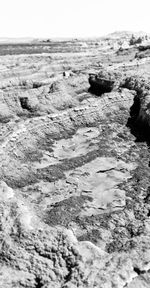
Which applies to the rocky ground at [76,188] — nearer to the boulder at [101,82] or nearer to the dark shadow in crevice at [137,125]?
the dark shadow in crevice at [137,125]

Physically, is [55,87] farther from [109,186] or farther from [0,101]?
[109,186]

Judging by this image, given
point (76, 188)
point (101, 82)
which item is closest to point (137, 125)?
point (76, 188)

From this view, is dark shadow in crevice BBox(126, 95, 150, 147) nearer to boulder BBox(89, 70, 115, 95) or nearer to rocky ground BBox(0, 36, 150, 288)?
rocky ground BBox(0, 36, 150, 288)

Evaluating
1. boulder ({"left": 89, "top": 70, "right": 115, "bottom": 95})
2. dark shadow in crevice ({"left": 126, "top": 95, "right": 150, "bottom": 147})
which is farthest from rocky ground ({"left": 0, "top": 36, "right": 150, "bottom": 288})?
boulder ({"left": 89, "top": 70, "right": 115, "bottom": 95})

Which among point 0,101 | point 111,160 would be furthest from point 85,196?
point 0,101

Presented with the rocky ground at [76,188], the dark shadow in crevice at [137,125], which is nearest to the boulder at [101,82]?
the rocky ground at [76,188]

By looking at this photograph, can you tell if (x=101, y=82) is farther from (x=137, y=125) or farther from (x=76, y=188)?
(x=76, y=188)

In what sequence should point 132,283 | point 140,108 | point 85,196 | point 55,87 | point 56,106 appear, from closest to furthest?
1. point 132,283
2. point 85,196
3. point 140,108
4. point 56,106
5. point 55,87
